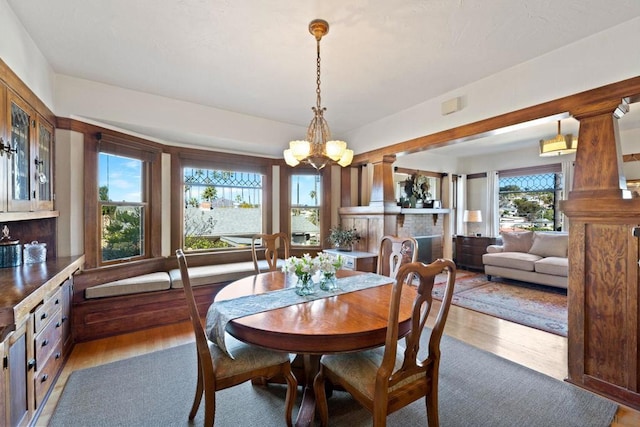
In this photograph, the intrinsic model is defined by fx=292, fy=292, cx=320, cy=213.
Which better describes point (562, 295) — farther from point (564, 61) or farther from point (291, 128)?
point (291, 128)

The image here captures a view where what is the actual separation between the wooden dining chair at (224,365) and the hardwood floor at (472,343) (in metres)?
1.38

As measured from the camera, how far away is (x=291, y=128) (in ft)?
15.0

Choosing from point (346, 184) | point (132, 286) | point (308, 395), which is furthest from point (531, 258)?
point (132, 286)

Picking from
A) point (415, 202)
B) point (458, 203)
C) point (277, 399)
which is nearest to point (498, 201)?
point (458, 203)

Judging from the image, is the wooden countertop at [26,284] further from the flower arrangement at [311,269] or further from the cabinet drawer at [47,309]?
the flower arrangement at [311,269]

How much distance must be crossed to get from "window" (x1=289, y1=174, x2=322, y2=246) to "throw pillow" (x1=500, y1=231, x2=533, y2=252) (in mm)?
3865

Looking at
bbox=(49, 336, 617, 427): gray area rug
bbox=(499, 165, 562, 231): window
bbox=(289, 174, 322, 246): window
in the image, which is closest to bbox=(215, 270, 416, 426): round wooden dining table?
bbox=(49, 336, 617, 427): gray area rug

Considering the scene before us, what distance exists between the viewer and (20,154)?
2258 mm

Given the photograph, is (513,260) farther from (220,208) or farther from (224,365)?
(224,365)

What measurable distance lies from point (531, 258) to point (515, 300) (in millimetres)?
1224

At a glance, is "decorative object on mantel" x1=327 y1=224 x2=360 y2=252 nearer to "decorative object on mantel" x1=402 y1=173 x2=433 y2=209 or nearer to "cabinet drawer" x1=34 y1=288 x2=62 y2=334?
"decorative object on mantel" x1=402 y1=173 x2=433 y2=209

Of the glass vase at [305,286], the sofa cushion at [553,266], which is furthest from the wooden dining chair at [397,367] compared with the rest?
the sofa cushion at [553,266]

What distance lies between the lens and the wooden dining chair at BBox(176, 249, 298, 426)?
161 centimetres

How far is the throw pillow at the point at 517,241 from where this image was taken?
Answer: 5684 millimetres
